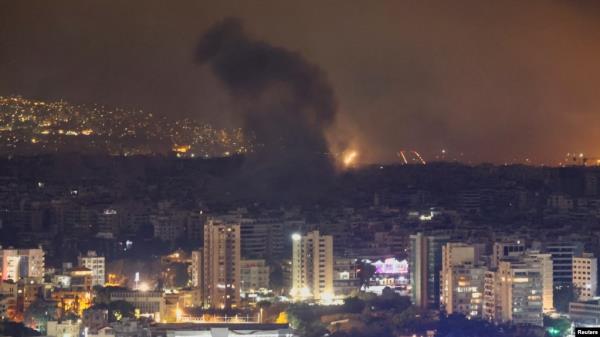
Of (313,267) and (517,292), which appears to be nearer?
(517,292)

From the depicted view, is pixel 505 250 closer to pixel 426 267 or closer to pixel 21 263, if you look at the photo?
pixel 426 267

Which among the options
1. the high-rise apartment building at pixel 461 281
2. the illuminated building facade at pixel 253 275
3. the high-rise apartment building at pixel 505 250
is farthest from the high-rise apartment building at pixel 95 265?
the high-rise apartment building at pixel 505 250

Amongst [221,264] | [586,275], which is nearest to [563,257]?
[586,275]

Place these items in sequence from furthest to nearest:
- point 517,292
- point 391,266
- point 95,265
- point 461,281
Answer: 1. point 391,266
2. point 95,265
3. point 461,281
4. point 517,292

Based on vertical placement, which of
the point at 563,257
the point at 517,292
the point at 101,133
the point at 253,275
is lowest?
the point at 517,292

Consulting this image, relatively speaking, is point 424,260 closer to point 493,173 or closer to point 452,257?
point 452,257

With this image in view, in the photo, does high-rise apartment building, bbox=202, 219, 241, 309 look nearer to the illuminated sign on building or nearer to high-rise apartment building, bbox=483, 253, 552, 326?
the illuminated sign on building

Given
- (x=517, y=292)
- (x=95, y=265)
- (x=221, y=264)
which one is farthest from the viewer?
(x=95, y=265)
